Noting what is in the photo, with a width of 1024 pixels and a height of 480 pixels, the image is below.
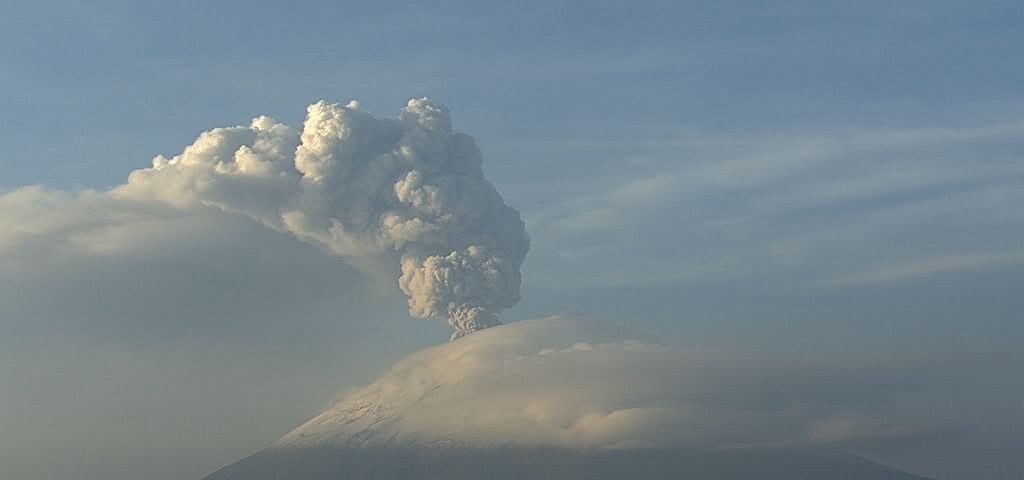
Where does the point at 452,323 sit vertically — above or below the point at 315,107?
below
